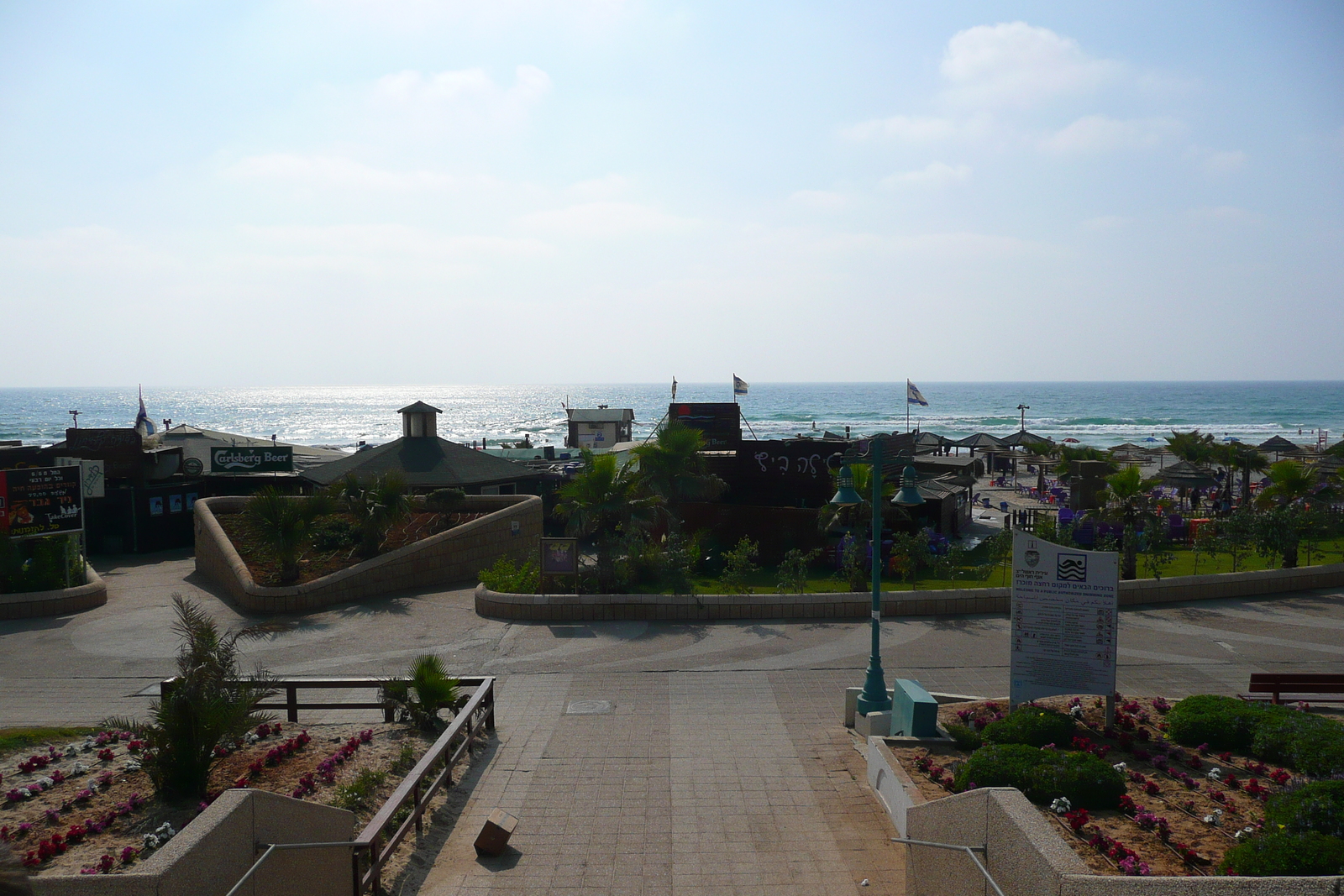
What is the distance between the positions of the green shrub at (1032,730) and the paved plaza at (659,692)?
153cm

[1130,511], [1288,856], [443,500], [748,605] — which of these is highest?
[1130,511]

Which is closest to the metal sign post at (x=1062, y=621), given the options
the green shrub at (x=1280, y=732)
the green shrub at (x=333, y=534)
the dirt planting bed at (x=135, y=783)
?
the green shrub at (x=1280, y=732)

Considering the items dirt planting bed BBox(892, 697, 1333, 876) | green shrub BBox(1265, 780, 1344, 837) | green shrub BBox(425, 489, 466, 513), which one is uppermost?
green shrub BBox(425, 489, 466, 513)

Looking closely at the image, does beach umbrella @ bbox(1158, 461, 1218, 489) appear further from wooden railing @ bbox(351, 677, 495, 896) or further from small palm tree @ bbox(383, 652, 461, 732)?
small palm tree @ bbox(383, 652, 461, 732)

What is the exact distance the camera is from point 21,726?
1131 cm

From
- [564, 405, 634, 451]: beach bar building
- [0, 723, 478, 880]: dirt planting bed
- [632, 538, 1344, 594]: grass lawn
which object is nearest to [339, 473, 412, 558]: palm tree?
[632, 538, 1344, 594]: grass lawn

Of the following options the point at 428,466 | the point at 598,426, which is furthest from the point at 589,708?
the point at 598,426

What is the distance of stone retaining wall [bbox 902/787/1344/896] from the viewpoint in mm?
4793

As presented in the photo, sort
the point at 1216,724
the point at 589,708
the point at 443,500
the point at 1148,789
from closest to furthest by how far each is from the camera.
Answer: the point at 1148,789 → the point at 1216,724 → the point at 589,708 → the point at 443,500

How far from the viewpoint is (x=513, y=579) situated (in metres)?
18.8

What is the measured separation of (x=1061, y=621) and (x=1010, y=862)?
4.85m

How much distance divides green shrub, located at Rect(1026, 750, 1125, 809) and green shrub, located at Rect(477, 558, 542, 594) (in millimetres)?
11998

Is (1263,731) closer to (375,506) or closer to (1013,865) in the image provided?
(1013,865)

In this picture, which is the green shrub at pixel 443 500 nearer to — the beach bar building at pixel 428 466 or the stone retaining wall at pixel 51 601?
the beach bar building at pixel 428 466
